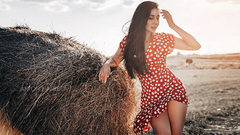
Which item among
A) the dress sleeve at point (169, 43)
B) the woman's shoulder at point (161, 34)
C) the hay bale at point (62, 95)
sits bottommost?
the hay bale at point (62, 95)

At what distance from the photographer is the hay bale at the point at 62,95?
2.29 m

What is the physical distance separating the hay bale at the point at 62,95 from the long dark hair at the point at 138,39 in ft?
1.02

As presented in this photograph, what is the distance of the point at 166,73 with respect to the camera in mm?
2350

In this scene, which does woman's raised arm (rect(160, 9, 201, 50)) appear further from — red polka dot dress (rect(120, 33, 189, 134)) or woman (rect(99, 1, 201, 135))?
red polka dot dress (rect(120, 33, 189, 134))

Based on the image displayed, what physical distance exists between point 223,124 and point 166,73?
251cm

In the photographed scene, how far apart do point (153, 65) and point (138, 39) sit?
0.35 metres

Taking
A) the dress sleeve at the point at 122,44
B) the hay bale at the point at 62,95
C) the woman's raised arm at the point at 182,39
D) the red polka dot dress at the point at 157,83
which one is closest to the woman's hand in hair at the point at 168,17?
the woman's raised arm at the point at 182,39

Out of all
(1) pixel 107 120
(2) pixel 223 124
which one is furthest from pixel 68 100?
(2) pixel 223 124

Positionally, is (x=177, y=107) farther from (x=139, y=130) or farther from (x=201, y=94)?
(x=201, y=94)

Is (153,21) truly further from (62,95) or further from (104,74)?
(62,95)

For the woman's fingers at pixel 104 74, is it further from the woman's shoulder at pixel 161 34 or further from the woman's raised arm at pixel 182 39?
the woman's raised arm at pixel 182 39

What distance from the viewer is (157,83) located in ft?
7.62

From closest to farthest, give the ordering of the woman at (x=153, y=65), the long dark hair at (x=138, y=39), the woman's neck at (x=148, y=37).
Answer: the woman at (x=153, y=65) → the long dark hair at (x=138, y=39) → the woman's neck at (x=148, y=37)

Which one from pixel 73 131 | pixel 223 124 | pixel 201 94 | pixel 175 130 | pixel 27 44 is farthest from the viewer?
pixel 201 94
